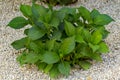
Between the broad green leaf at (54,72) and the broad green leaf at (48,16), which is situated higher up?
the broad green leaf at (48,16)

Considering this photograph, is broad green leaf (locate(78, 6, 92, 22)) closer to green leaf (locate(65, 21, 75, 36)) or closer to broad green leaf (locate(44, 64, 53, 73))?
green leaf (locate(65, 21, 75, 36))

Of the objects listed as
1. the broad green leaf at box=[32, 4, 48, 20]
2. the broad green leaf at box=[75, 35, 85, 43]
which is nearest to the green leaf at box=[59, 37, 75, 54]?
the broad green leaf at box=[75, 35, 85, 43]

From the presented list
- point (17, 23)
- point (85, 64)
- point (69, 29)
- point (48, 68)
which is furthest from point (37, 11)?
point (85, 64)

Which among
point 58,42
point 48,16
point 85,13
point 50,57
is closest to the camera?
point 50,57

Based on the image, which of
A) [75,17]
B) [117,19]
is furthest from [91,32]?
[117,19]

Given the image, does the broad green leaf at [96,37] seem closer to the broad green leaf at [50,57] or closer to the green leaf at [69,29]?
the green leaf at [69,29]

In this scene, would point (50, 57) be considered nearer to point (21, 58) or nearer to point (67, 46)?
point (67, 46)

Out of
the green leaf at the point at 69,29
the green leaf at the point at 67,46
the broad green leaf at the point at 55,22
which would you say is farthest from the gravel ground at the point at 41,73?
the broad green leaf at the point at 55,22
